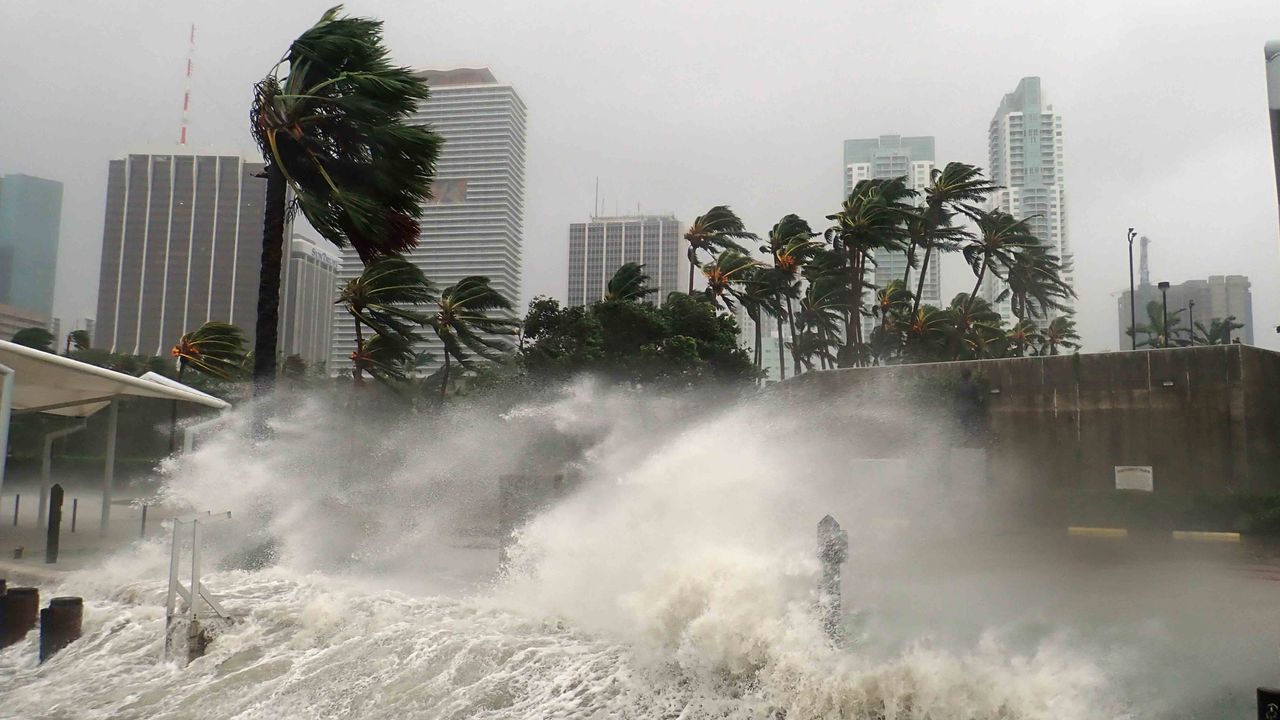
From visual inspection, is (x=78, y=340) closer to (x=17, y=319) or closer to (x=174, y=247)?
(x=17, y=319)

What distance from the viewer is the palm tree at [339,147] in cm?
1291

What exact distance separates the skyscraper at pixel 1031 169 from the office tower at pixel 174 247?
86855 millimetres

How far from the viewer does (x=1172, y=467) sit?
72.6 ft

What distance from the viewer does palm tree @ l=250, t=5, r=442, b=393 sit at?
508 inches

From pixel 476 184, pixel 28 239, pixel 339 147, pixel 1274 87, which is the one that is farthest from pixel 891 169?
pixel 1274 87

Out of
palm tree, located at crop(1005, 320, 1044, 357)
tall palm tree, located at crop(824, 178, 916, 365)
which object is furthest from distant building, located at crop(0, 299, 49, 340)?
palm tree, located at crop(1005, 320, 1044, 357)

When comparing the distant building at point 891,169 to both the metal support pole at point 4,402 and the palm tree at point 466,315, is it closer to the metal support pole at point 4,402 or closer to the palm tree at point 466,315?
the palm tree at point 466,315

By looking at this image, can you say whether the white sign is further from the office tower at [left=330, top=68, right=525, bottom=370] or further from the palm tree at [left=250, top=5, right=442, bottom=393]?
the office tower at [left=330, top=68, right=525, bottom=370]

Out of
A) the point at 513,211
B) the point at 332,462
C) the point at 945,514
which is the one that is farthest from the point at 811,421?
the point at 513,211

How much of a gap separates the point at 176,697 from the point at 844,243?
3522 centimetres

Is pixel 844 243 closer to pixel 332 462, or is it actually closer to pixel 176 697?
pixel 332 462

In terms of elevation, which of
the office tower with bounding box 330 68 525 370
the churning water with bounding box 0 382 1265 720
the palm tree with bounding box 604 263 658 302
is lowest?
the churning water with bounding box 0 382 1265 720

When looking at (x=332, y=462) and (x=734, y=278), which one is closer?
(x=332, y=462)

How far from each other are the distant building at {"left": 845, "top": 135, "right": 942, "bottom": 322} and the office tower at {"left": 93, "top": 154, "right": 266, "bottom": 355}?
69.1m
